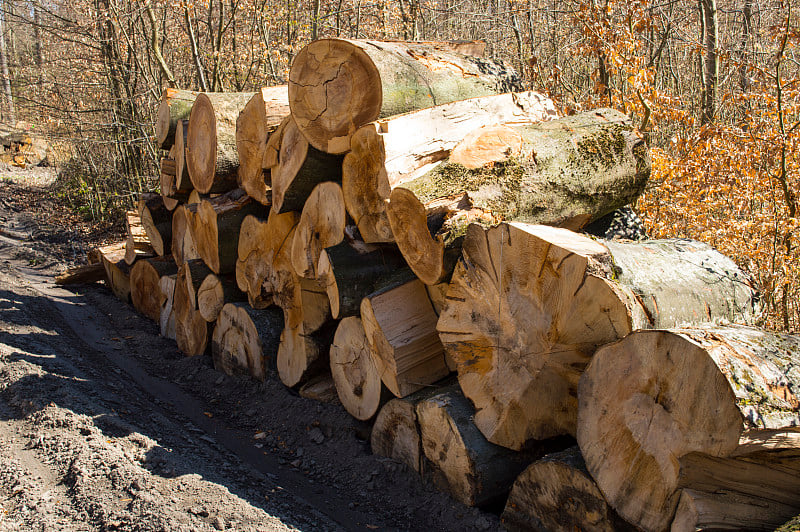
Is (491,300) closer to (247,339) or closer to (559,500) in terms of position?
(559,500)

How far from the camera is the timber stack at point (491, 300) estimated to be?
180 cm

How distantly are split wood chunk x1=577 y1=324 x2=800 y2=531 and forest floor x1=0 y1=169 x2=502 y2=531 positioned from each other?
81 cm

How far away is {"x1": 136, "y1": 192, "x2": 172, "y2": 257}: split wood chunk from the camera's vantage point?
19.0 feet

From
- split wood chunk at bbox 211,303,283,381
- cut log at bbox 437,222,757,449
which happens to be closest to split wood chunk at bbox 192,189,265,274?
split wood chunk at bbox 211,303,283,381

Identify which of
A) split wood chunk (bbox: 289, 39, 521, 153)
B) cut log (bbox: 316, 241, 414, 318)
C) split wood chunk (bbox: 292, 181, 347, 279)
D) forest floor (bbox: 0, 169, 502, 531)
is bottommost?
forest floor (bbox: 0, 169, 502, 531)

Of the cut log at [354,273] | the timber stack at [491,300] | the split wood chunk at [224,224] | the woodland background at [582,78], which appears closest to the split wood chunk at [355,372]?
the timber stack at [491,300]

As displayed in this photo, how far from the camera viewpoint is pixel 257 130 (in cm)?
393

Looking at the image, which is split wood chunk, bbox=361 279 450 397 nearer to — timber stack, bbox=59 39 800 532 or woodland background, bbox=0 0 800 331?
timber stack, bbox=59 39 800 532

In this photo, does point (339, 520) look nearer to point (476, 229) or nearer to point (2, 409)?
point (476, 229)

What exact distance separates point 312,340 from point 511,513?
1.75 meters

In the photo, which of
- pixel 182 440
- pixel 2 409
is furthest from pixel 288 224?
pixel 2 409

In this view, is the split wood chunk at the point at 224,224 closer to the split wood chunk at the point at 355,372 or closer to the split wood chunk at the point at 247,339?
the split wood chunk at the point at 247,339

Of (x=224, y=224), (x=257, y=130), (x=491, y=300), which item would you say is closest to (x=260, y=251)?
(x=224, y=224)

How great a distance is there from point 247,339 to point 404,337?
1774mm
